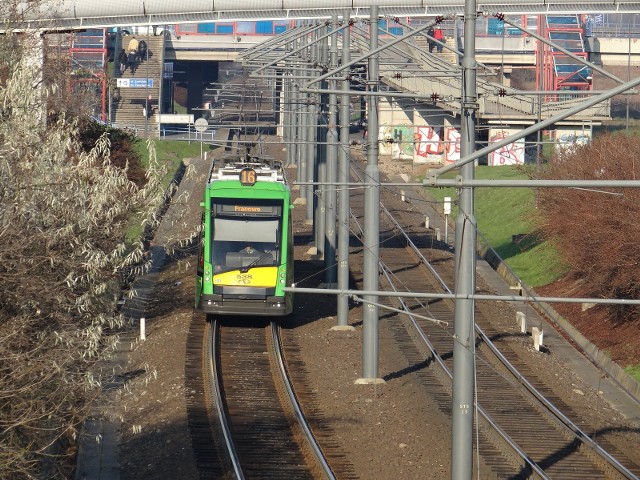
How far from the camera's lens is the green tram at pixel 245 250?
28.7m

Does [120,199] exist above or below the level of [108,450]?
above

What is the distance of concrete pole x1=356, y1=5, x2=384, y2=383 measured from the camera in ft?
74.3

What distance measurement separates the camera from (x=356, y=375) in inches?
1006

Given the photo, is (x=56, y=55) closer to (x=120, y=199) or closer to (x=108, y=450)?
(x=120, y=199)

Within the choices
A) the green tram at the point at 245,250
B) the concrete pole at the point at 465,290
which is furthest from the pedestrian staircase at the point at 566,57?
the concrete pole at the point at 465,290

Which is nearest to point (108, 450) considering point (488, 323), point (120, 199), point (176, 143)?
point (120, 199)

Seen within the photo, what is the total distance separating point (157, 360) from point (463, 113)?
13.9 meters

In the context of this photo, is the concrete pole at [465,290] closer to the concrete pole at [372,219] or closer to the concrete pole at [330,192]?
the concrete pole at [372,219]

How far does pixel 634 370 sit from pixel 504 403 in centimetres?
450

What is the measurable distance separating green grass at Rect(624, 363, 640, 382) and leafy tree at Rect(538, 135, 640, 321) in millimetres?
2007

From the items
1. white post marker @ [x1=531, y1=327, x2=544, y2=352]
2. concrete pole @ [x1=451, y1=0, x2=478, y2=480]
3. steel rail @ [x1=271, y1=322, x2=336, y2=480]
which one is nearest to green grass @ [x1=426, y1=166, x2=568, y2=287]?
white post marker @ [x1=531, y1=327, x2=544, y2=352]

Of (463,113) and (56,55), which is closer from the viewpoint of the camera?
(463,113)

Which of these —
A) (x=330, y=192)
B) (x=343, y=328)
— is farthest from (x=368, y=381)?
(x=330, y=192)

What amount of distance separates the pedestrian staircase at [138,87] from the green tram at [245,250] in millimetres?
63287
